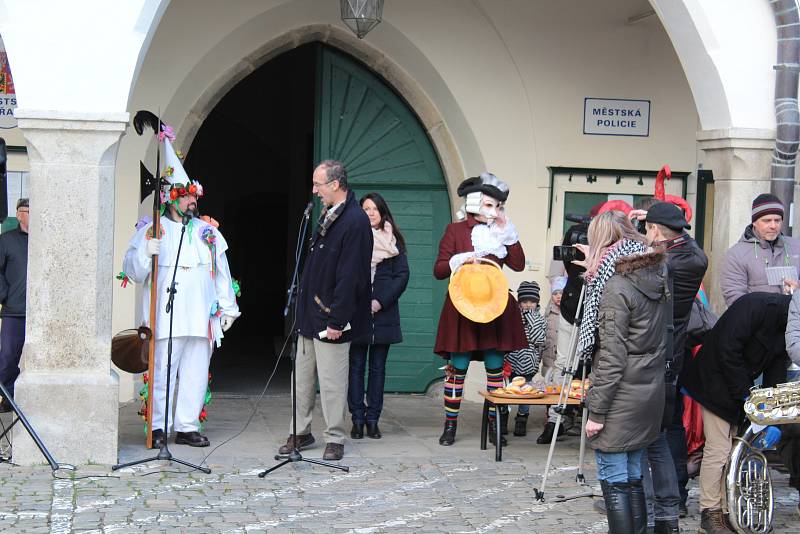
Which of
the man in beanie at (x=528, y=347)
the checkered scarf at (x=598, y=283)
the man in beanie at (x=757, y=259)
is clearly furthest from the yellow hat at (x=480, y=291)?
the checkered scarf at (x=598, y=283)

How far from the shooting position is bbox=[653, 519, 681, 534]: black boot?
645 centimetres

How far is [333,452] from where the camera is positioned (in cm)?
809

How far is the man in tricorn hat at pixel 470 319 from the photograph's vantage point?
853 cm

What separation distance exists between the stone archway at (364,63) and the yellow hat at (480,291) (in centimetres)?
301

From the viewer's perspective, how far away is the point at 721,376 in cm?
649

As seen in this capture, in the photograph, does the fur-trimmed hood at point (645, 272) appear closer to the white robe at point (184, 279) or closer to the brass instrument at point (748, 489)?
the brass instrument at point (748, 489)

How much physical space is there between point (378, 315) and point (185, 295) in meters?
1.49

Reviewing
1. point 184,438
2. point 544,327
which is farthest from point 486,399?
point 184,438

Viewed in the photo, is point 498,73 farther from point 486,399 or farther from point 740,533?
point 740,533

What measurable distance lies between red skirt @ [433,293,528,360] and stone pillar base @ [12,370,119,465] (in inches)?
91.3

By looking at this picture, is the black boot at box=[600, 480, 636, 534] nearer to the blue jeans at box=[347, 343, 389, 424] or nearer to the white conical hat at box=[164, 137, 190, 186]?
the blue jeans at box=[347, 343, 389, 424]

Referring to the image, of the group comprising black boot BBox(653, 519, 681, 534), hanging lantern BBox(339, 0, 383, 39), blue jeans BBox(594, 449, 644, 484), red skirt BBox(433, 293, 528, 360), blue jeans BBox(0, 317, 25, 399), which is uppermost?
hanging lantern BBox(339, 0, 383, 39)

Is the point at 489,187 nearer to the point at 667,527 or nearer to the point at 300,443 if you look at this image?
the point at 300,443

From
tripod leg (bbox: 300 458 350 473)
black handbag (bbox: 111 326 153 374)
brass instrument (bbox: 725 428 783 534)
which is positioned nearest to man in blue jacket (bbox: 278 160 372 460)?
tripod leg (bbox: 300 458 350 473)
